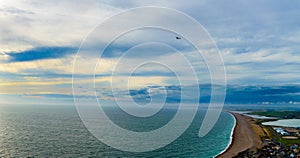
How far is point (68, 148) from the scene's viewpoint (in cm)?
6831

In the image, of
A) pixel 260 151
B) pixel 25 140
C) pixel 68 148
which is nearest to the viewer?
pixel 260 151

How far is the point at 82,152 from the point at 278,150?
1741 inches

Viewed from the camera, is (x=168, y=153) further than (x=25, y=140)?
No

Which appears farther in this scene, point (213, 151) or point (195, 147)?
point (195, 147)

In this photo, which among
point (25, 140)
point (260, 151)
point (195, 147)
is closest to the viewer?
point (260, 151)

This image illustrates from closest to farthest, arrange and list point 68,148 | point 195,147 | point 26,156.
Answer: point 26,156
point 68,148
point 195,147

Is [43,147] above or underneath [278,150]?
above

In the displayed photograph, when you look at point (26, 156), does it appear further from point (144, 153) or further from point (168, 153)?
point (168, 153)

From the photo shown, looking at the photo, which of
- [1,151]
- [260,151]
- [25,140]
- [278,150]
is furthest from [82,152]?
[278,150]

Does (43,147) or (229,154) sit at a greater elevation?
(43,147)

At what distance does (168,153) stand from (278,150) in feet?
81.5

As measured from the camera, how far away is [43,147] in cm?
6862

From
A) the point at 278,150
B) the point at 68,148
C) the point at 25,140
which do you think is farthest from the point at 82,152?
the point at 278,150

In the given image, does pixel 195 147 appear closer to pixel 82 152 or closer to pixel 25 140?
pixel 82 152
